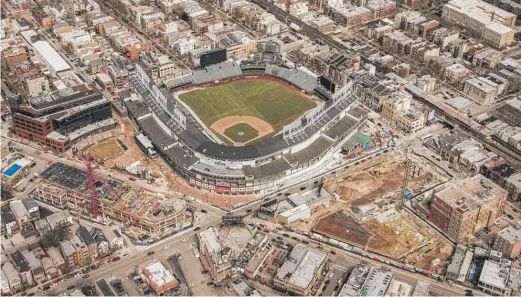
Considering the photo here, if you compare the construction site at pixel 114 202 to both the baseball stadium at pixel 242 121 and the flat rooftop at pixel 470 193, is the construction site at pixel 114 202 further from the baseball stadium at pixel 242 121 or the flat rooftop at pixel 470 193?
the flat rooftop at pixel 470 193

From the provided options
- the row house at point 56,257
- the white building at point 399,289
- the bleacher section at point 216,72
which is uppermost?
the row house at point 56,257

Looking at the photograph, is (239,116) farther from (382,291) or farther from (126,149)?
(382,291)

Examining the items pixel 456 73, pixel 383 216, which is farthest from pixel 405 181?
pixel 456 73

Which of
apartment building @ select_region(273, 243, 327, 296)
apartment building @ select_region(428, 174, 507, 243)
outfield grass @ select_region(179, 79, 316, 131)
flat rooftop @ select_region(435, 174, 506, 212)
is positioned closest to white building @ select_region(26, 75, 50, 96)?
outfield grass @ select_region(179, 79, 316, 131)

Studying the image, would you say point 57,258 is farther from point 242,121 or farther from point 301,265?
point 242,121

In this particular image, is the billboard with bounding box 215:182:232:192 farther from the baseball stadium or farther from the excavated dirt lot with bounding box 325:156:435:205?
the excavated dirt lot with bounding box 325:156:435:205

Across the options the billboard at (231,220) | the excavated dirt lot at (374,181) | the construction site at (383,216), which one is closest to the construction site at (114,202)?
the billboard at (231,220)

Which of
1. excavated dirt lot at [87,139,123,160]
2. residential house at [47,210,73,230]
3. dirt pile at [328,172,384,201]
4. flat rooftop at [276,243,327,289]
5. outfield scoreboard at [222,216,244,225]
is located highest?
residential house at [47,210,73,230]
